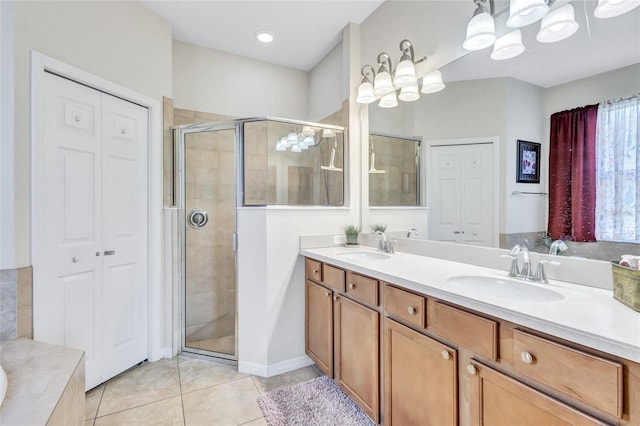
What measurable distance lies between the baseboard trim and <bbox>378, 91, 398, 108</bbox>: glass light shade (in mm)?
2056

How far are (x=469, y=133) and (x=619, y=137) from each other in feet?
2.13

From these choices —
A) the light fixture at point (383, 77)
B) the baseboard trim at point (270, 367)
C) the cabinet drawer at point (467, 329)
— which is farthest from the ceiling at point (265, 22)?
the baseboard trim at point (270, 367)

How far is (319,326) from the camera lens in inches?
81.7

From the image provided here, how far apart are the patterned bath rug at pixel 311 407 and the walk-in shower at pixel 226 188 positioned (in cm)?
62

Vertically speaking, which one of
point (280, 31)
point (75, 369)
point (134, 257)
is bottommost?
point (75, 369)

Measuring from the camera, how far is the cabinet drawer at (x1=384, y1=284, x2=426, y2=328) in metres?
1.25

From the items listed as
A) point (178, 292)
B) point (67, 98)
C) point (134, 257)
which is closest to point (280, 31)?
point (67, 98)

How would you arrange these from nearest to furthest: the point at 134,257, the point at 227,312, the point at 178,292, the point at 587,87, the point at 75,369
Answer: the point at 587,87, the point at 75,369, the point at 134,257, the point at 178,292, the point at 227,312

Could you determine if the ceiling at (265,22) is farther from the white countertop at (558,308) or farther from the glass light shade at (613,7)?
the white countertop at (558,308)

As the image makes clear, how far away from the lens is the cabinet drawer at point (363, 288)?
1.53 m

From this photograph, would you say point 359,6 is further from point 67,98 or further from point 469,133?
point 67,98

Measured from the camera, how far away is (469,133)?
171 cm

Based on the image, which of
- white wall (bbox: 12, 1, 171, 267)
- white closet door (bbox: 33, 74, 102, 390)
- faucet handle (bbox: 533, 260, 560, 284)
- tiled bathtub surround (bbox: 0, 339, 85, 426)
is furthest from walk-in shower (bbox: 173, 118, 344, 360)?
faucet handle (bbox: 533, 260, 560, 284)

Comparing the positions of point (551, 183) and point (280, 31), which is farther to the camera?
point (280, 31)
